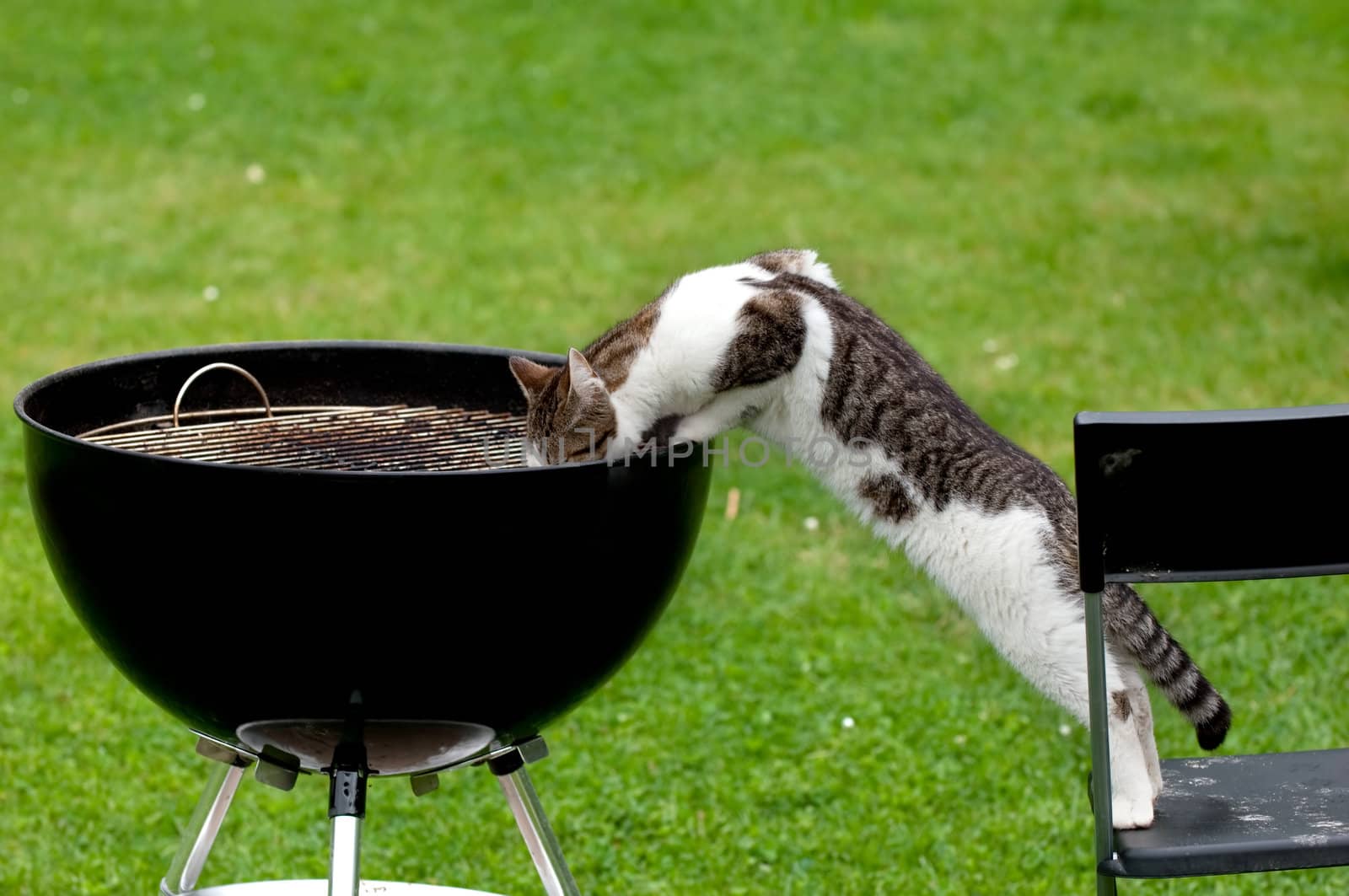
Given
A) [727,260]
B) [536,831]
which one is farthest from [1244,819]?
[727,260]

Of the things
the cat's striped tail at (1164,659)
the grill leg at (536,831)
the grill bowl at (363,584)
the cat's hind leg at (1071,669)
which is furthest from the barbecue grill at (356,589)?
the cat's striped tail at (1164,659)

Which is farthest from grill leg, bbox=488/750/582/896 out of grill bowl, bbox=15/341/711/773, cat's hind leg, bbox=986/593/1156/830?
cat's hind leg, bbox=986/593/1156/830

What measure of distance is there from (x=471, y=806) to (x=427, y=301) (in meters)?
3.08

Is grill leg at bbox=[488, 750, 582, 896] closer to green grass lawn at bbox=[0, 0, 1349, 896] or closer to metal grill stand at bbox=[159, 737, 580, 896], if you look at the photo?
metal grill stand at bbox=[159, 737, 580, 896]

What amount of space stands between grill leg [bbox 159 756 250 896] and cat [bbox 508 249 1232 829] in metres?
0.69

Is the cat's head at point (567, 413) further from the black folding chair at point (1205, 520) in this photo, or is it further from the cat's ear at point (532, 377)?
the black folding chair at point (1205, 520)

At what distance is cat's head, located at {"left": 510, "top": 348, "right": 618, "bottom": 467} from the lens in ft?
6.95

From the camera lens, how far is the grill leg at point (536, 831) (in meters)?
2.23

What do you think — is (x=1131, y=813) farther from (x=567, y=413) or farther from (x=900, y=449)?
(x=567, y=413)

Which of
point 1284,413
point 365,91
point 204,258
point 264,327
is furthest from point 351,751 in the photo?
point 365,91

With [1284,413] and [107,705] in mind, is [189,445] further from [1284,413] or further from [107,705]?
[1284,413]

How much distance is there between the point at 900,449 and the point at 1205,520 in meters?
0.51

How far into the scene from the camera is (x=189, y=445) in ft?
7.64

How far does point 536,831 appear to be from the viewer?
2.24 meters
